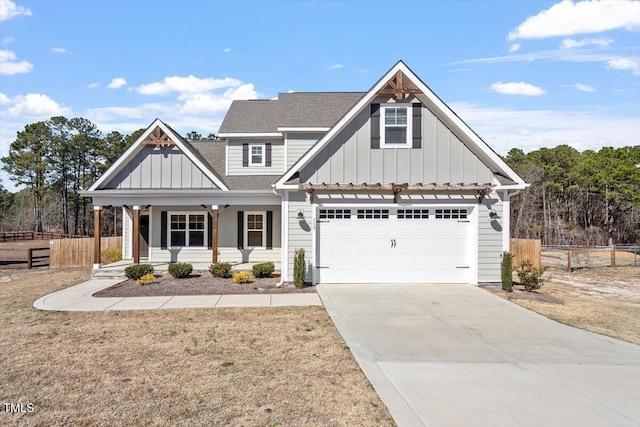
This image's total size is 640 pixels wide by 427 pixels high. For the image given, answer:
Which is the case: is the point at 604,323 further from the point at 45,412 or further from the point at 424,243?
the point at 45,412

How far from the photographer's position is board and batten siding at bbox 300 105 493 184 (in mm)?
12711

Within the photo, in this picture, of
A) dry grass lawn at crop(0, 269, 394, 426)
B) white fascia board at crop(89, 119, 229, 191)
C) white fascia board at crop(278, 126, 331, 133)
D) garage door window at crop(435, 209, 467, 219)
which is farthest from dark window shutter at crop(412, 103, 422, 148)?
white fascia board at crop(89, 119, 229, 191)

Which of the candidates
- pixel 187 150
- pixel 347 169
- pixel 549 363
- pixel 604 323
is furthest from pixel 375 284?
pixel 187 150

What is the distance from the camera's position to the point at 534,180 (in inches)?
1650

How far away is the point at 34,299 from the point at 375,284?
9.75 m

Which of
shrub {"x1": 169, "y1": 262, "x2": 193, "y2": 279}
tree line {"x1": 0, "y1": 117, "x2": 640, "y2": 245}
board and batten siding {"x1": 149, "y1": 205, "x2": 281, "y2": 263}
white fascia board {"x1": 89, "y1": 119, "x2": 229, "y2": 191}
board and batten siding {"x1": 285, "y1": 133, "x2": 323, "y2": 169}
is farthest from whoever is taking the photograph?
tree line {"x1": 0, "y1": 117, "x2": 640, "y2": 245}

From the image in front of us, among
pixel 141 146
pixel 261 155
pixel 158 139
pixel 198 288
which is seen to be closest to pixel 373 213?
pixel 198 288

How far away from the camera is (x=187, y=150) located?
1652 cm

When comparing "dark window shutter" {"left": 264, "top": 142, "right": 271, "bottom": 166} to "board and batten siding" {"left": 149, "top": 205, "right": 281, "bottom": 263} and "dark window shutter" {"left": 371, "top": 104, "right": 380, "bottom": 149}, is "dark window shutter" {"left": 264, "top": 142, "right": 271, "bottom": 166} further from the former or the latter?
"dark window shutter" {"left": 371, "top": 104, "right": 380, "bottom": 149}

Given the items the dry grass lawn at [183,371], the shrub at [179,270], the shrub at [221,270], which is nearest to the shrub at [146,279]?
the shrub at [179,270]

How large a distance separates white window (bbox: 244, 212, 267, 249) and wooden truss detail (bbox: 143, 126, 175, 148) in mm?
4443

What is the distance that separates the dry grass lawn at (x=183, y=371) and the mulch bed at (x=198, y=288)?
2.61 m

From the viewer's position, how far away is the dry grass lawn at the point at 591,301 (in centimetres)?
876

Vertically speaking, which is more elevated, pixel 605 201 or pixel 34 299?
pixel 605 201
